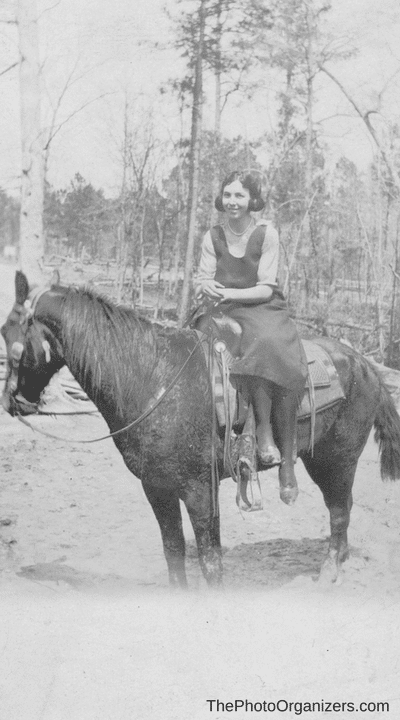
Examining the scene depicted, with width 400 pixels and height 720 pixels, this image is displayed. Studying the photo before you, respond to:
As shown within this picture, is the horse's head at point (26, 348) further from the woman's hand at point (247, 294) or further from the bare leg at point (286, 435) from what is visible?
the bare leg at point (286, 435)

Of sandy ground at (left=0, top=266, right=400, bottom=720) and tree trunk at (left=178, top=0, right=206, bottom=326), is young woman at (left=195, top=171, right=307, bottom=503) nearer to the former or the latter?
sandy ground at (left=0, top=266, right=400, bottom=720)

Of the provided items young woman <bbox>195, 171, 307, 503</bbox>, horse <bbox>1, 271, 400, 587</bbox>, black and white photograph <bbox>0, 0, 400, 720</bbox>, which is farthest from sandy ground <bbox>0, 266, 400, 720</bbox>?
young woman <bbox>195, 171, 307, 503</bbox>

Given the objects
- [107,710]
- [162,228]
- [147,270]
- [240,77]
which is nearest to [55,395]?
[240,77]

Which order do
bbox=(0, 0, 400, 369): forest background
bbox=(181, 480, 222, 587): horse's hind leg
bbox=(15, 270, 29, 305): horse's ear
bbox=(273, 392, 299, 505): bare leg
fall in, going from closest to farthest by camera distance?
bbox=(15, 270, 29, 305): horse's ear
bbox=(181, 480, 222, 587): horse's hind leg
bbox=(273, 392, 299, 505): bare leg
bbox=(0, 0, 400, 369): forest background

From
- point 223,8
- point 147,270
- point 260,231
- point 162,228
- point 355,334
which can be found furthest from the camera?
point 147,270

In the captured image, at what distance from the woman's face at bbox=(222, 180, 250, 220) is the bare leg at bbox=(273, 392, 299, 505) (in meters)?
1.06

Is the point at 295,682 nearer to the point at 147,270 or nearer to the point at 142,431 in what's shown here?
the point at 142,431

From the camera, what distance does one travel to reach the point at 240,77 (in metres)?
5.84

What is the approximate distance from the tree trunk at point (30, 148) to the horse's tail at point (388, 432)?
3164 mm

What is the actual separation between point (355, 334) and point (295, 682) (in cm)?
632

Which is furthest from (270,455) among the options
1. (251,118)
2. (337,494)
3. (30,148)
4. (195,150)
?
(195,150)

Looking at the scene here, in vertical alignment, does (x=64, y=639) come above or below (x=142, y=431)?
below

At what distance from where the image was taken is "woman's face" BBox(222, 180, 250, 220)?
11.0 ft

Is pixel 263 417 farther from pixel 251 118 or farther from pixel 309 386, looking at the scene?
pixel 251 118
